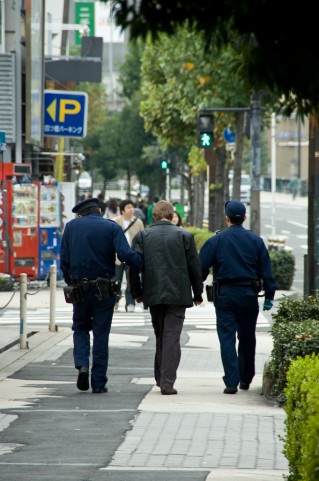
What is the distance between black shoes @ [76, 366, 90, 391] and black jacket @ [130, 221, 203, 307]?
0.79m

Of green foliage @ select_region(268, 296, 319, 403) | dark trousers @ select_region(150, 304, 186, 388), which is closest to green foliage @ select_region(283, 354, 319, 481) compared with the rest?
green foliage @ select_region(268, 296, 319, 403)

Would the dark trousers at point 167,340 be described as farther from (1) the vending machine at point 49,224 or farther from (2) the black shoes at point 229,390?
(1) the vending machine at point 49,224

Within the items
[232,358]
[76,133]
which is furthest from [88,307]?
[76,133]

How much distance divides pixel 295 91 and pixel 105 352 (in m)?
7.03

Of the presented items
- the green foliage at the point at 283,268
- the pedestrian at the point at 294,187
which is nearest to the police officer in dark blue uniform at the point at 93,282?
the green foliage at the point at 283,268

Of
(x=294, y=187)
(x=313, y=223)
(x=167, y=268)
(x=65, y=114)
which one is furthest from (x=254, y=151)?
(x=294, y=187)

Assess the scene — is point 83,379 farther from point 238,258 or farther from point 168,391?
point 238,258

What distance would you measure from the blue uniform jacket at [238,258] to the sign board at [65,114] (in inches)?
745

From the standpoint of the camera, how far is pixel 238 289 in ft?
39.5

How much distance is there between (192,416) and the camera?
10.2m

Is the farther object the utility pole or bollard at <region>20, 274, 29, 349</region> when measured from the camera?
the utility pole

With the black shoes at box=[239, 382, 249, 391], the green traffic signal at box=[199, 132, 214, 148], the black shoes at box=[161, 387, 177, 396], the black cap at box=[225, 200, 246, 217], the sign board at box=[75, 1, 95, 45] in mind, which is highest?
the sign board at box=[75, 1, 95, 45]

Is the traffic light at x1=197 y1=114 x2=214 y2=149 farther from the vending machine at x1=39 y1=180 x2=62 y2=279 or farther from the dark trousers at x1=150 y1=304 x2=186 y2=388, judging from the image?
the dark trousers at x1=150 y1=304 x2=186 y2=388

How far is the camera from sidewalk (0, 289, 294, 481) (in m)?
8.13
